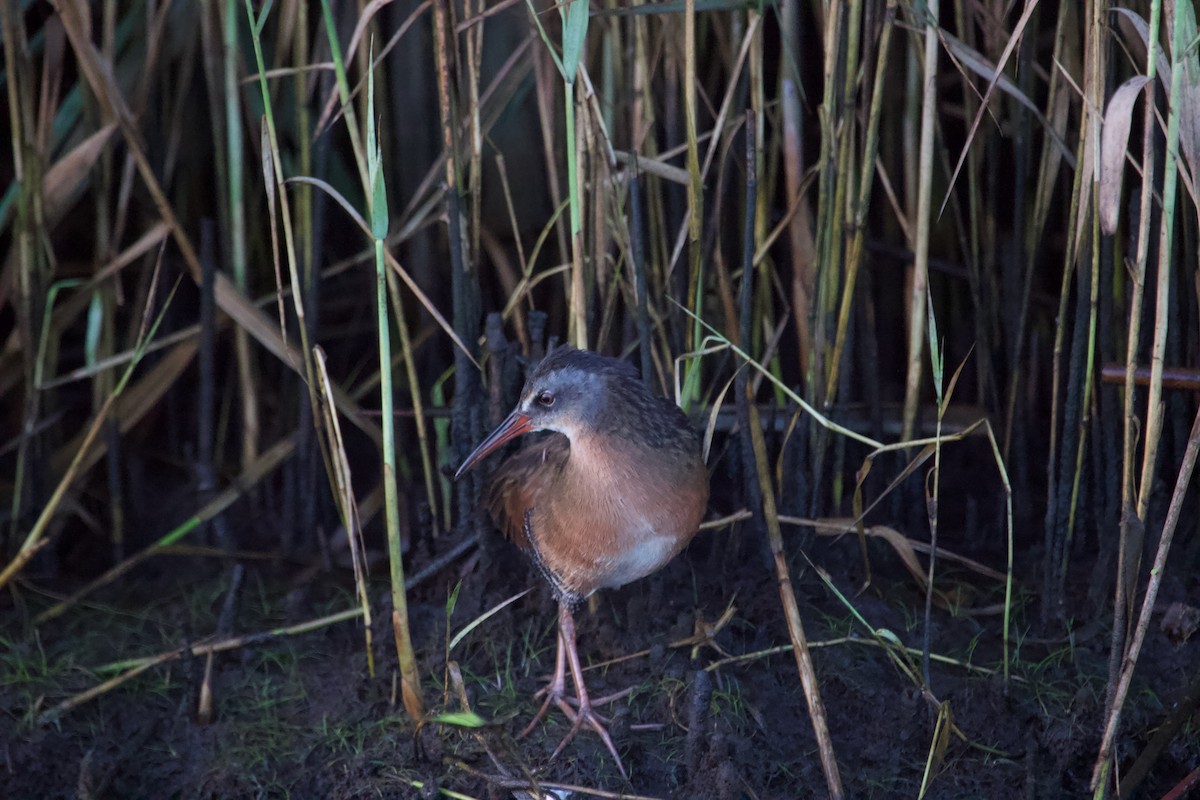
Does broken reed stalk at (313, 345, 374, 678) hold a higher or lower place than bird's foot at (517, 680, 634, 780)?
higher

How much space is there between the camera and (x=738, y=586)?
3164mm

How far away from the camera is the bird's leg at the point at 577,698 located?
2785 mm

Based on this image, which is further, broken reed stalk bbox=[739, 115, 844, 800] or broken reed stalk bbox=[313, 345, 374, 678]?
broken reed stalk bbox=[313, 345, 374, 678]

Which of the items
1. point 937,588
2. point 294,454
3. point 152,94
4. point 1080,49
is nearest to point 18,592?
point 294,454

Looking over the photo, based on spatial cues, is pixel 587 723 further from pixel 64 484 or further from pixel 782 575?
pixel 64 484

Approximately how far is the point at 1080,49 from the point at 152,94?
251cm

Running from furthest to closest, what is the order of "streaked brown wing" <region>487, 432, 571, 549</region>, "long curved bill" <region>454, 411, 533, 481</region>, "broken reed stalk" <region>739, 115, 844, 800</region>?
"streaked brown wing" <region>487, 432, 571, 549</region>
"long curved bill" <region>454, 411, 533, 481</region>
"broken reed stalk" <region>739, 115, 844, 800</region>

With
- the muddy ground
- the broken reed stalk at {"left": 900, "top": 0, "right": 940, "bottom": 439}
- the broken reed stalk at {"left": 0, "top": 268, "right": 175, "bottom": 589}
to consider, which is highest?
the broken reed stalk at {"left": 900, "top": 0, "right": 940, "bottom": 439}

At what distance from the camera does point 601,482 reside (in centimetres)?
284

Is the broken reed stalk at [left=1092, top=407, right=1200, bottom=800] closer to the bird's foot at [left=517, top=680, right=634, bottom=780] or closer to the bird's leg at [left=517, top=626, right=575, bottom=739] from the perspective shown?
the bird's foot at [left=517, top=680, right=634, bottom=780]

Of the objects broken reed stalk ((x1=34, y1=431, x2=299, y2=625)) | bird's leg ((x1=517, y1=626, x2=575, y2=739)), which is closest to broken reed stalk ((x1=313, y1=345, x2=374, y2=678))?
bird's leg ((x1=517, y1=626, x2=575, y2=739))

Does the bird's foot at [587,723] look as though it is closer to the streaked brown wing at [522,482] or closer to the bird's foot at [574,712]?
the bird's foot at [574,712]

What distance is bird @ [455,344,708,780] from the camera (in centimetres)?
280

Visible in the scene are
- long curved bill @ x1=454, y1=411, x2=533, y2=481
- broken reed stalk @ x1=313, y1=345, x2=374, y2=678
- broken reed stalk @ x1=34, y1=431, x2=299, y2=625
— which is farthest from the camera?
broken reed stalk @ x1=34, y1=431, x2=299, y2=625
